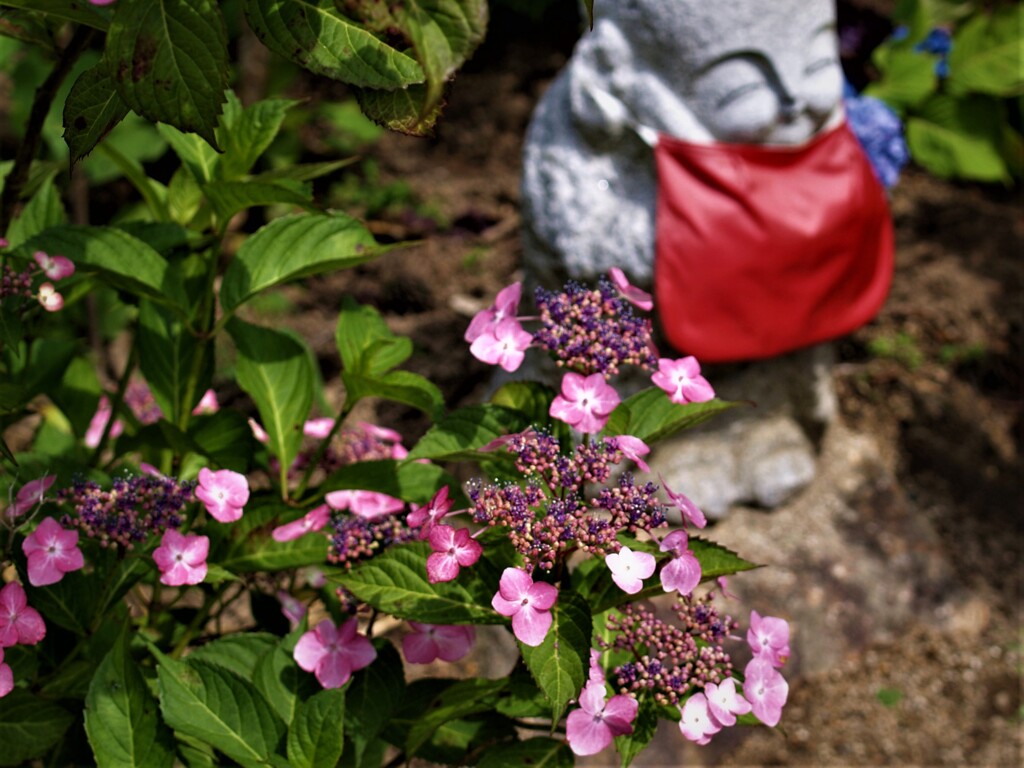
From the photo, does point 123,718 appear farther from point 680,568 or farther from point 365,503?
point 680,568

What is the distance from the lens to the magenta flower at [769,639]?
3.27 ft

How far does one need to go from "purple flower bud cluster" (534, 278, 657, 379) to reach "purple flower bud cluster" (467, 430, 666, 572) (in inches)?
3.3

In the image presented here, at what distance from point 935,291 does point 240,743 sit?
2.84 metres

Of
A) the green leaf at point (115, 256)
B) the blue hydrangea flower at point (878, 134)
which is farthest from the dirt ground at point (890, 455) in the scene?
the green leaf at point (115, 256)

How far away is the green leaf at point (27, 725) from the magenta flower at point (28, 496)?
0.17 metres

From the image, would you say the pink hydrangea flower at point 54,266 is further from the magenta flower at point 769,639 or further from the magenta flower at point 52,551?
the magenta flower at point 769,639

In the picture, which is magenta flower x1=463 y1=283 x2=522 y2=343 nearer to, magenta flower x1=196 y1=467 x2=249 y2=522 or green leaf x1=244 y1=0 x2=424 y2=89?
magenta flower x1=196 y1=467 x2=249 y2=522

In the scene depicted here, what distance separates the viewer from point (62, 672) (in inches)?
43.8

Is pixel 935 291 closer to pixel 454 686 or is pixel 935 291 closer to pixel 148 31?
pixel 454 686

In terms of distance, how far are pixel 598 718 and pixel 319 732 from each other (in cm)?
24

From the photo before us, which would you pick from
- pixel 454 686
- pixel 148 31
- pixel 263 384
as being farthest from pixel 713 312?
pixel 148 31

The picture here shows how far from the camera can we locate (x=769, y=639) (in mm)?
1012

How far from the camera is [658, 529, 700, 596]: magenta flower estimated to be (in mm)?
898

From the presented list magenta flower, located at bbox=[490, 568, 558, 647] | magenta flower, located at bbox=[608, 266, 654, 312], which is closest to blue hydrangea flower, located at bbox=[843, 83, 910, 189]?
magenta flower, located at bbox=[608, 266, 654, 312]
